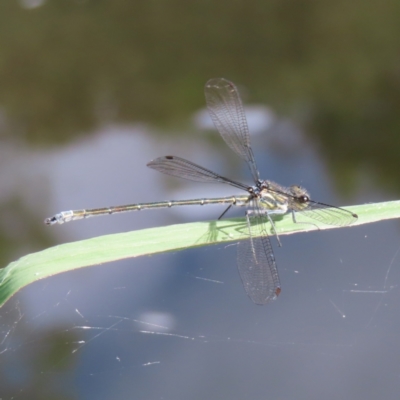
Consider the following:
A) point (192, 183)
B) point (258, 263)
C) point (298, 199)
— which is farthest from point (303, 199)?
point (192, 183)

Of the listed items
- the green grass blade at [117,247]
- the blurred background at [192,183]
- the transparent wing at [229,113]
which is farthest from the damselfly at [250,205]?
the blurred background at [192,183]

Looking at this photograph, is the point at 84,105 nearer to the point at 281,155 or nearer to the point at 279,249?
the point at 281,155

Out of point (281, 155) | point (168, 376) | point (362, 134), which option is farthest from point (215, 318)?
point (362, 134)

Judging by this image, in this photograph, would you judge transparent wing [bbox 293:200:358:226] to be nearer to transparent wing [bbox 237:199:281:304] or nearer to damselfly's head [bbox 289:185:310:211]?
damselfly's head [bbox 289:185:310:211]

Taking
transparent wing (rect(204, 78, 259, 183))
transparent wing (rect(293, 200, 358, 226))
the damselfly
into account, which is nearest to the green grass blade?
transparent wing (rect(293, 200, 358, 226))

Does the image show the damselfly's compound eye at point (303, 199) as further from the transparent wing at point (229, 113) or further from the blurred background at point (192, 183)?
the blurred background at point (192, 183)

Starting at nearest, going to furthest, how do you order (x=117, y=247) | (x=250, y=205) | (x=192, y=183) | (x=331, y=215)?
(x=117, y=247), (x=331, y=215), (x=250, y=205), (x=192, y=183)

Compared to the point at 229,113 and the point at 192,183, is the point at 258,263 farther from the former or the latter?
the point at 192,183
